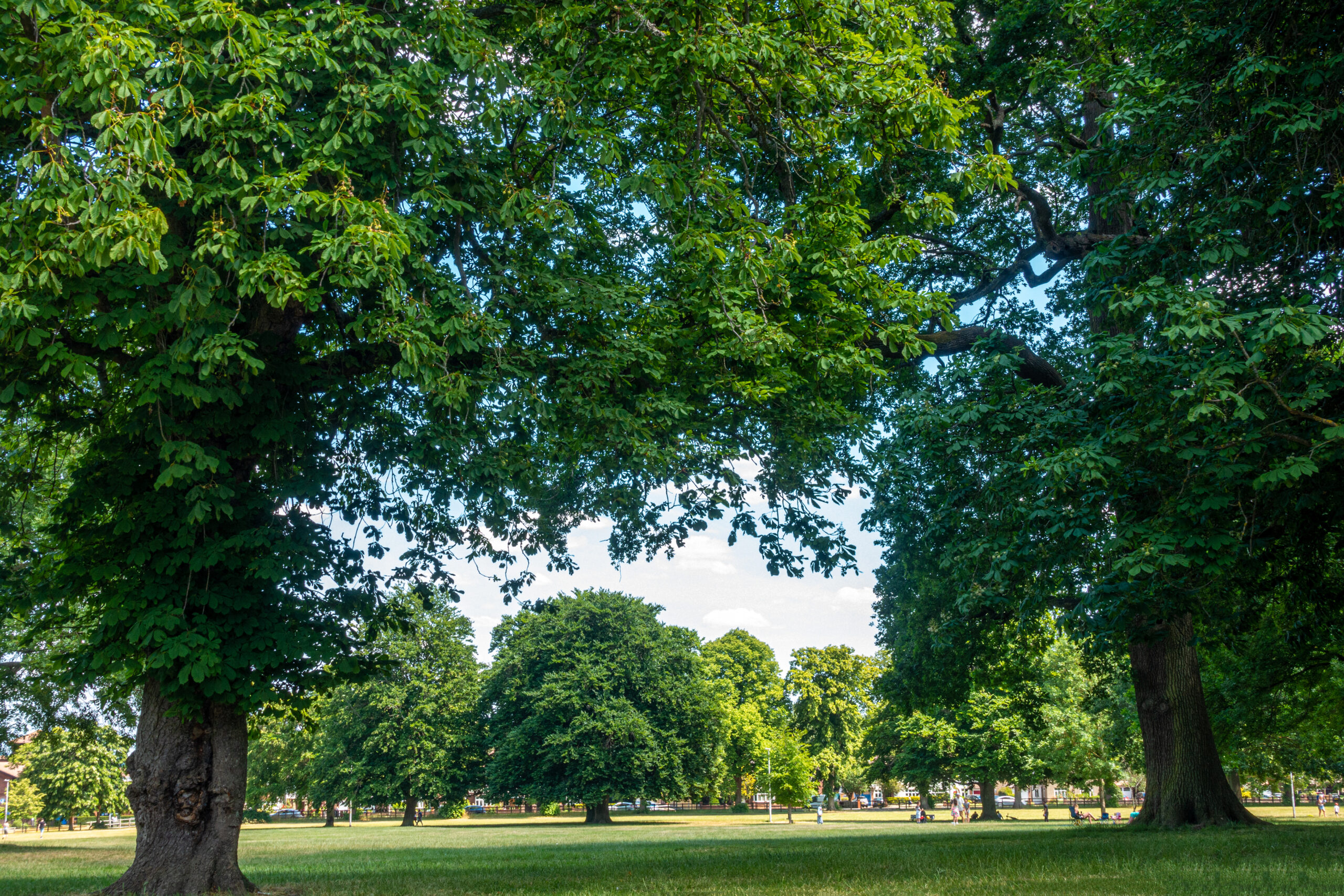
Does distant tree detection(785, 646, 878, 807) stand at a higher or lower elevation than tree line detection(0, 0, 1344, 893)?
lower

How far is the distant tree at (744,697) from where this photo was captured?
6581cm

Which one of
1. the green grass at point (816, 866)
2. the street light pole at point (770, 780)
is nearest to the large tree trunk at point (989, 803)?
the street light pole at point (770, 780)

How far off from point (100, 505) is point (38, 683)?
15164 millimetres

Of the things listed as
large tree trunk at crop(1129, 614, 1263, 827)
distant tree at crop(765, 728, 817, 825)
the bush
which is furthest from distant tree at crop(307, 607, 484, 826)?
large tree trunk at crop(1129, 614, 1263, 827)

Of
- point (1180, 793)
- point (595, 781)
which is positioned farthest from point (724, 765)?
point (1180, 793)

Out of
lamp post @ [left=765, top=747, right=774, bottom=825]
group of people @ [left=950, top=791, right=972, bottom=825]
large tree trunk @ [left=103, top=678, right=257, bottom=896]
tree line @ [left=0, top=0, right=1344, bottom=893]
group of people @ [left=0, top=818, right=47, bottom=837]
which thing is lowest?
group of people @ [left=0, top=818, right=47, bottom=837]

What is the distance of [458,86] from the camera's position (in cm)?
1026

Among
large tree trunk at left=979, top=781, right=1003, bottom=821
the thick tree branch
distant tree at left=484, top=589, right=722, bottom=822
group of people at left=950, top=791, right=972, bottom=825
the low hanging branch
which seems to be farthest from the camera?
large tree trunk at left=979, top=781, right=1003, bottom=821

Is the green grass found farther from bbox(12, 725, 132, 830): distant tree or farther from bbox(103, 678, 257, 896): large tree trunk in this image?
bbox(12, 725, 132, 830): distant tree

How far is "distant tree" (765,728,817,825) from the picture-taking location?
51.4 metres

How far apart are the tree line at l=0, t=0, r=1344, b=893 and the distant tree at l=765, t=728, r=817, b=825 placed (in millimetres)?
39409

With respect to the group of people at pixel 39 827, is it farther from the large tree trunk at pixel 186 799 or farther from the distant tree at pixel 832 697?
the large tree trunk at pixel 186 799

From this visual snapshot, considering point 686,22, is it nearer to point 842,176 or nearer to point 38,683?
point 842,176

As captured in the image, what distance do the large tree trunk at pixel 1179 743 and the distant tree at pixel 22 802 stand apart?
7738 centimetres
